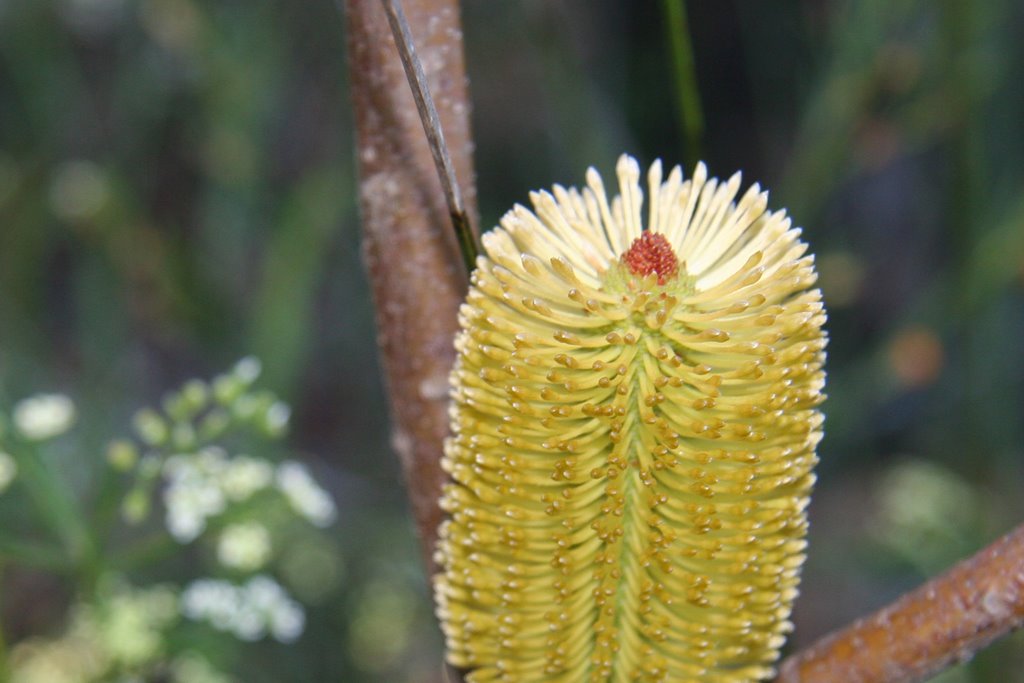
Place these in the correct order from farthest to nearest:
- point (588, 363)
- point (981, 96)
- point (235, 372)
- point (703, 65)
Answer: point (703, 65) → point (981, 96) → point (235, 372) → point (588, 363)

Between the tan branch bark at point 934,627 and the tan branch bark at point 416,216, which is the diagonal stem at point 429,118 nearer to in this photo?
the tan branch bark at point 416,216

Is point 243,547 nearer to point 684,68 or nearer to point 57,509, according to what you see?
point 57,509

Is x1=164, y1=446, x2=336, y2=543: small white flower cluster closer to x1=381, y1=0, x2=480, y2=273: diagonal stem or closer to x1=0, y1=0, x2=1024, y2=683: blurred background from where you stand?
x1=0, y1=0, x2=1024, y2=683: blurred background

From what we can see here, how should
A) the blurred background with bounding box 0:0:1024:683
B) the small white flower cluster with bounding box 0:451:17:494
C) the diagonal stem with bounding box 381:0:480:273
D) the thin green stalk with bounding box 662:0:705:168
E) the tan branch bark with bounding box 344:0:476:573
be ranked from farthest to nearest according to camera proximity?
the blurred background with bounding box 0:0:1024:683 → the small white flower cluster with bounding box 0:451:17:494 → the thin green stalk with bounding box 662:0:705:168 → the tan branch bark with bounding box 344:0:476:573 → the diagonal stem with bounding box 381:0:480:273

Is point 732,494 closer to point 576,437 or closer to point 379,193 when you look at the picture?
point 576,437

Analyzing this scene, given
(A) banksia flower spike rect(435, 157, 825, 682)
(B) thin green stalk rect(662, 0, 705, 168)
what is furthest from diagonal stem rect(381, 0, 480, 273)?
(B) thin green stalk rect(662, 0, 705, 168)

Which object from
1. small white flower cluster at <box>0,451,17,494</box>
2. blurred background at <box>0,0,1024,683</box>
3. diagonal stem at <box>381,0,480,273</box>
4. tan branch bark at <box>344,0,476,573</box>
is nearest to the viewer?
diagonal stem at <box>381,0,480,273</box>

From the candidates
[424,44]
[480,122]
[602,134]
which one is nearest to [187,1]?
[602,134]
